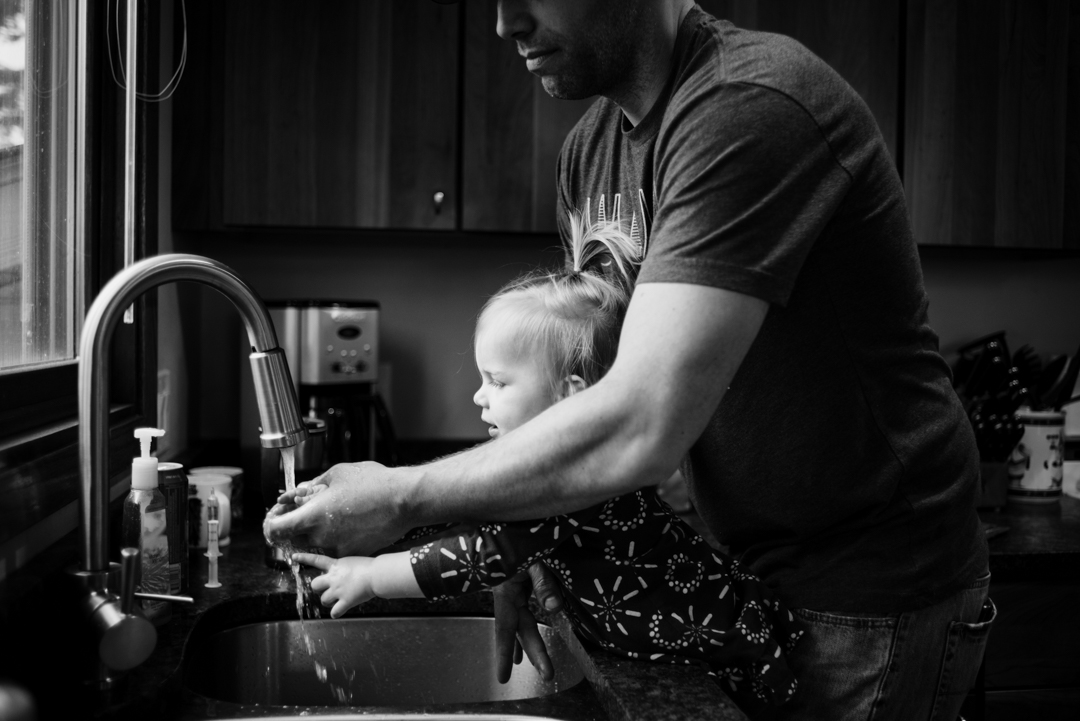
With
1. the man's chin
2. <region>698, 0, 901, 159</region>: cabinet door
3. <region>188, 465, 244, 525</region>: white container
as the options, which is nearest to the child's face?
the man's chin

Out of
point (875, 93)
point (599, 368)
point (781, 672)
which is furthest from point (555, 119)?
point (781, 672)

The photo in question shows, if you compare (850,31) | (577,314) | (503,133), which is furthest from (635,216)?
(850,31)

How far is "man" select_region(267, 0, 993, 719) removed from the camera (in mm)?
788

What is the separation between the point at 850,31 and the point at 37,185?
174 centimetres

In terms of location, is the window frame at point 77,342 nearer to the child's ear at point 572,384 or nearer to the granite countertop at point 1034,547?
the child's ear at point 572,384

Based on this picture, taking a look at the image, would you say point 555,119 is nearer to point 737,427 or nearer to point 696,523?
point 696,523

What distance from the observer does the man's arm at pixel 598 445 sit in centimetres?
78

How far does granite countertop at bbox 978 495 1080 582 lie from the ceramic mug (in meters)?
0.13

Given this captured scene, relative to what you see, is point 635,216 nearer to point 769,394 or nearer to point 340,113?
point 769,394

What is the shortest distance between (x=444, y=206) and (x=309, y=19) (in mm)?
480

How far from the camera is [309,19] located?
208 cm

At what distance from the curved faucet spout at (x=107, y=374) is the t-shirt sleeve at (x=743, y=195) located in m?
0.33

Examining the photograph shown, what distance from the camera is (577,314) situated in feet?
3.50

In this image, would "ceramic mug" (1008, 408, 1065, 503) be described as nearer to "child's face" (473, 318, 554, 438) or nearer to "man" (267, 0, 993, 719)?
"man" (267, 0, 993, 719)
